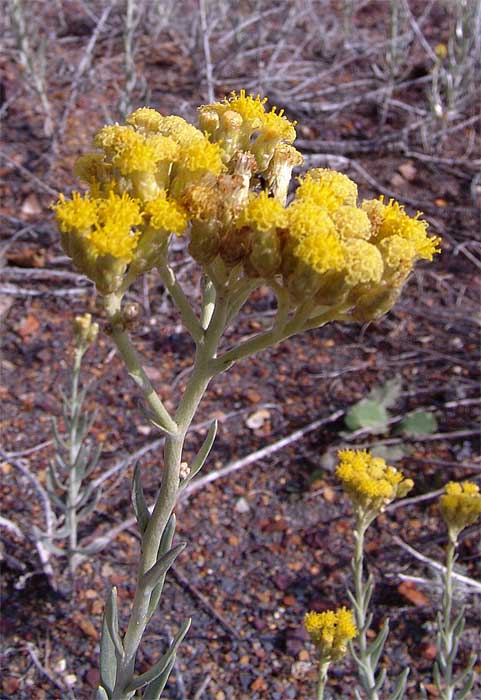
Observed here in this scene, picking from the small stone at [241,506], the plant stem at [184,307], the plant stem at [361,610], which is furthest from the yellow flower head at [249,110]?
the small stone at [241,506]

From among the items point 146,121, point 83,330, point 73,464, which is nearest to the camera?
point 146,121

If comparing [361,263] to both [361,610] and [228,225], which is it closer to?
[228,225]

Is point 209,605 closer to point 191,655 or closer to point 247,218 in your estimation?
point 191,655

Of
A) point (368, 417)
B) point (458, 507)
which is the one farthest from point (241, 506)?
point (458, 507)

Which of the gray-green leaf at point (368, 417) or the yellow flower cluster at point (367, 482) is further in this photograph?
the gray-green leaf at point (368, 417)

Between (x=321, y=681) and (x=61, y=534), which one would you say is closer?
(x=321, y=681)

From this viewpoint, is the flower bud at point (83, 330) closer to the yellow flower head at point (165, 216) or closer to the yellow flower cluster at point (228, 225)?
the yellow flower cluster at point (228, 225)
